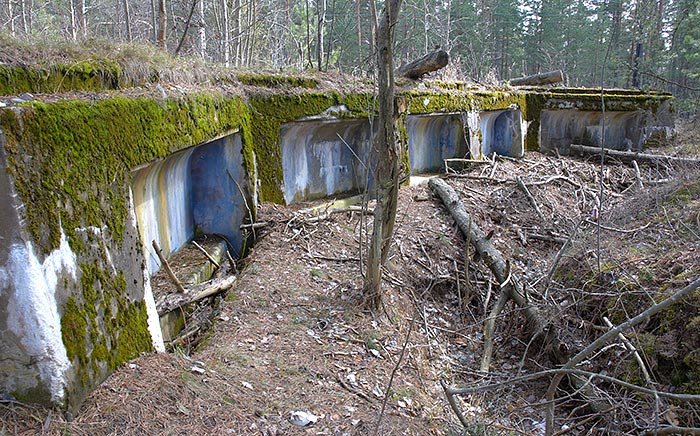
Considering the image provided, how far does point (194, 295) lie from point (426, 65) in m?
6.64

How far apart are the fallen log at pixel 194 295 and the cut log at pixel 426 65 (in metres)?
6.03

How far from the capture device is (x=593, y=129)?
1373cm

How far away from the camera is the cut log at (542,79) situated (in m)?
Result: 15.0

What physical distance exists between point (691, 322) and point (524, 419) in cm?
163

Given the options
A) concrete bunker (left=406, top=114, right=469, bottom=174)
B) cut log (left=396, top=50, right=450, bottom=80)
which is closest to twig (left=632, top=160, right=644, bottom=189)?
concrete bunker (left=406, top=114, right=469, bottom=174)

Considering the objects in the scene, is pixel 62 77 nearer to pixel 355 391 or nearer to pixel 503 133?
pixel 355 391

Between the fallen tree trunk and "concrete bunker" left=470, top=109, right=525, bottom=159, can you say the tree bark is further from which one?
"concrete bunker" left=470, top=109, right=525, bottom=159

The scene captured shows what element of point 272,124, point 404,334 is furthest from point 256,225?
point 404,334

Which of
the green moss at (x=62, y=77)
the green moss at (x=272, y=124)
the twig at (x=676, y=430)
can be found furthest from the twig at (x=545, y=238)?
the green moss at (x=62, y=77)

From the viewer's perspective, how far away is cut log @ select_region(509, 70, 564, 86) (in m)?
15.0

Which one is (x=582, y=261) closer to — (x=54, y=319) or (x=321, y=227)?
(x=321, y=227)

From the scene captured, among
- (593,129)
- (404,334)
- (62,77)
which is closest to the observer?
(62,77)

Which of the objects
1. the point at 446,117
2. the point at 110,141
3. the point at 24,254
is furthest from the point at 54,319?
the point at 446,117

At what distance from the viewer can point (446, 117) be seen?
11.0 m
